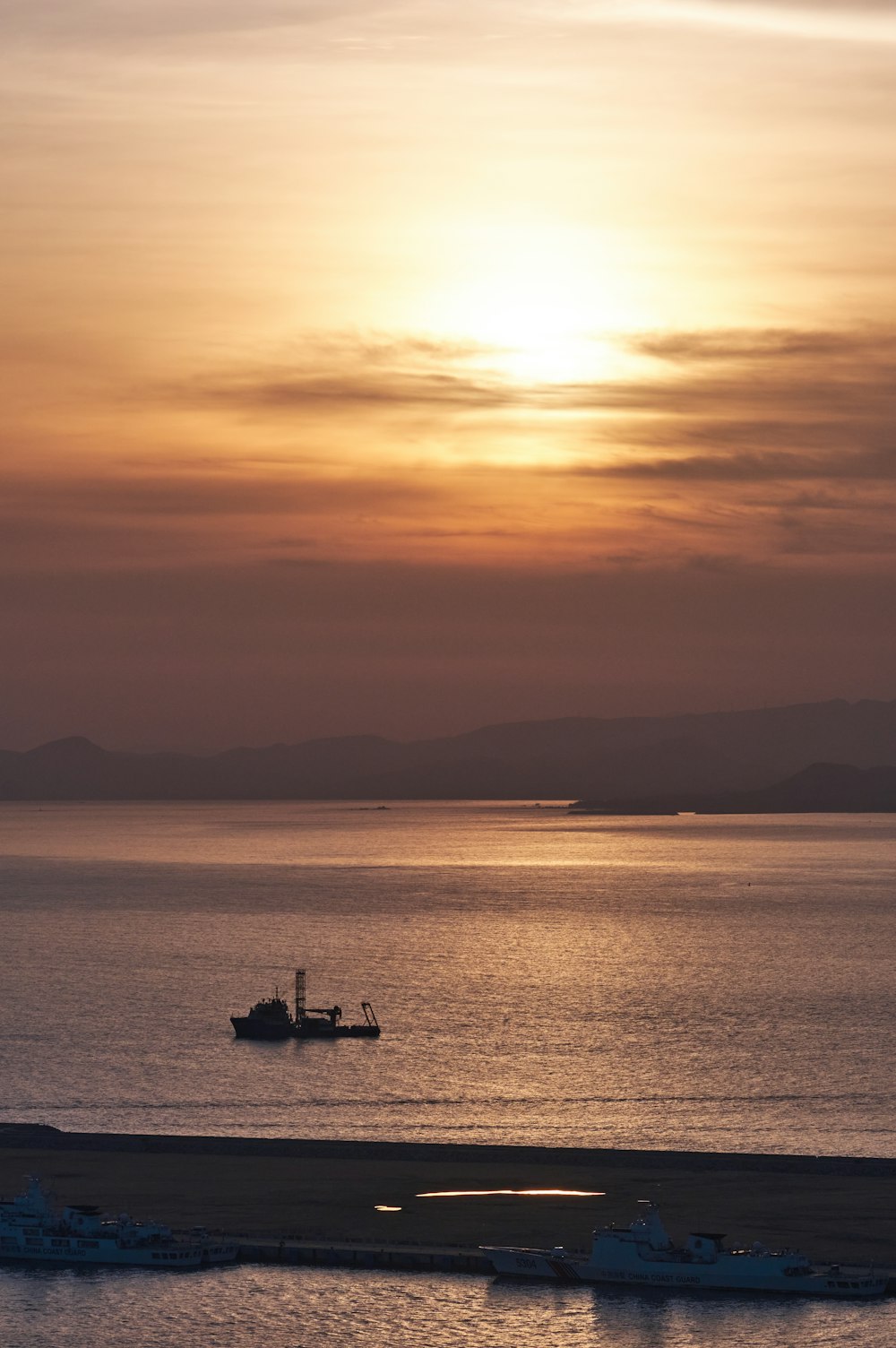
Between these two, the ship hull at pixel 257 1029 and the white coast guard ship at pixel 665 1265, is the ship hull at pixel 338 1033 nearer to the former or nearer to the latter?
the ship hull at pixel 257 1029

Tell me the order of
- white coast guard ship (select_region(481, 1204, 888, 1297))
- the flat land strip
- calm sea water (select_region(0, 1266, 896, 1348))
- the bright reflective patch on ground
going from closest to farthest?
calm sea water (select_region(0, 1266, 896, 1348))
white coast guard ship (select_region(481, 1204, 888, 1297))
the flat land strip
the bright reflective patch on ground

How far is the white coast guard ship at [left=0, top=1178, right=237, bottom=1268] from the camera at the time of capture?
50.1 metres

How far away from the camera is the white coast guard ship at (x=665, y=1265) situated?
47562 mm

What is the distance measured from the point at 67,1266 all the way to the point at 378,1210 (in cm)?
912

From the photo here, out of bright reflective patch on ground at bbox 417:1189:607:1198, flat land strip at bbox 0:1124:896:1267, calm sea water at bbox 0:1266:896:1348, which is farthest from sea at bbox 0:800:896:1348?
bright reflective patch on ground at bbox 417:1189:607:1198

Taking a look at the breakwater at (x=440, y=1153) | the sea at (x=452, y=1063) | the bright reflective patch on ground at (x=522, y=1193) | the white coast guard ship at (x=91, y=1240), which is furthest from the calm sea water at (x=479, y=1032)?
the white coast guard ship at (x=91, y=1240)

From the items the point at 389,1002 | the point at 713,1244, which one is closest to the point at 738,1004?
the point at 389,1002

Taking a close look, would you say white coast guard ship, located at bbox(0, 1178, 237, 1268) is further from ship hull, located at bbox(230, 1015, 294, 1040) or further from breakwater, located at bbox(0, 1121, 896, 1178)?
ship hull, located at bbox(230, 1015, 294, 1040)

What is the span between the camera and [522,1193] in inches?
2201

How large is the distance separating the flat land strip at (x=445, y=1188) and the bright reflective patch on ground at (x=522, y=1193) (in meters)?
0.19

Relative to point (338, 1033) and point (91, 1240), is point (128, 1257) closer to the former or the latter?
point (91, 1240)

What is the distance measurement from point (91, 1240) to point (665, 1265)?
52.1ft

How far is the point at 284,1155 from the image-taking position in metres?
61.7

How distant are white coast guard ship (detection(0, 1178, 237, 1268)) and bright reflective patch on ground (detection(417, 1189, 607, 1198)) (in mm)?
7897
